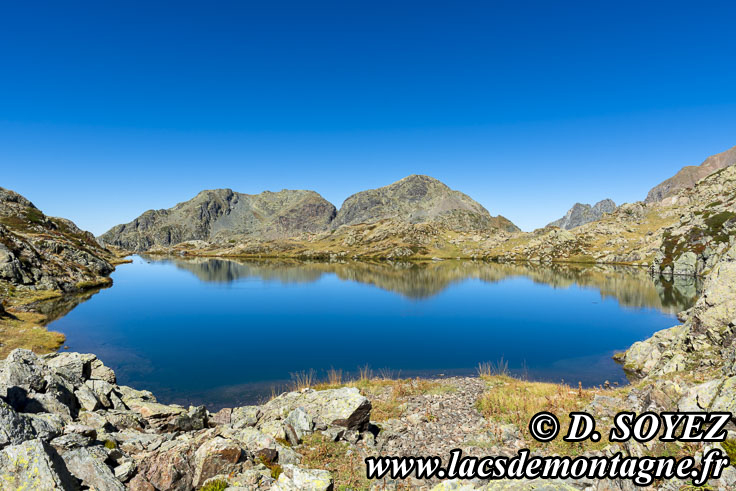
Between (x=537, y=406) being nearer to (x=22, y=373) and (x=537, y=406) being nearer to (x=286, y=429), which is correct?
(x=286, y=429)

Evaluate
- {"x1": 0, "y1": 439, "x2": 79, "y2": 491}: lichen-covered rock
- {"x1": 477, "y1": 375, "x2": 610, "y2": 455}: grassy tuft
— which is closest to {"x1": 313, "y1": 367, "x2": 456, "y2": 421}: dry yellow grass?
{"x1": 477, "y1": 375, "x2": 610, "y2": 455}: grassy tuft

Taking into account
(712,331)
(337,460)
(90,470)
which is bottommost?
(337,460)

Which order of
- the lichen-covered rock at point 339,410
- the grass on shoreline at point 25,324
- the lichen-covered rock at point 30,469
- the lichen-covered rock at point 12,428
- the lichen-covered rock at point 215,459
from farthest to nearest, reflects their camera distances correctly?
the grass on shoreline at point 25,324 → the lichen-covered rock at point 339,410 → the lichen-covered rock at point 215,459 → the lichen-covered rock at point 12,428 → the lichen-covered rock at point 30,469

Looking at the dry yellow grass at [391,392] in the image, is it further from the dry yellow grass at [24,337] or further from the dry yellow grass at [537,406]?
the dry yellow grass at [24,337]

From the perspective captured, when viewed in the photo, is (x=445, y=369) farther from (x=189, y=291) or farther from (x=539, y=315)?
(x=189, y=291)

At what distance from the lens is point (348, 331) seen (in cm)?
7231

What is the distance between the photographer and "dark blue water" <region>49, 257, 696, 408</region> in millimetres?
47969

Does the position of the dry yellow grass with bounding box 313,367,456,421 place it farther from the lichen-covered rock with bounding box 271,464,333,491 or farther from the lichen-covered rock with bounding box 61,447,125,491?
the lichen-covered rock with bounding box 61,447,125,491

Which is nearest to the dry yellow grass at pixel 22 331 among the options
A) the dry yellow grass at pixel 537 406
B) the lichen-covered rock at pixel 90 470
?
the lichen-covered rock at pixel 90 470

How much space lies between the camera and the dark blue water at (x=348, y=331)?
47969 mm

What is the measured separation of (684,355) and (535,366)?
808 inches

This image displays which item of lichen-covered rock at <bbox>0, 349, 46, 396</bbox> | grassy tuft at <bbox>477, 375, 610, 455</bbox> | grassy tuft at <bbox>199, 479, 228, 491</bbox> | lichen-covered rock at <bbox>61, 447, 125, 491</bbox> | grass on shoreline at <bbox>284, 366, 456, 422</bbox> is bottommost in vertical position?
grass on shoreline at <bbox>284, 366, 456, 422</bbox>

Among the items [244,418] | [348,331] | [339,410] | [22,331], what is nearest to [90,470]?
[339,410]

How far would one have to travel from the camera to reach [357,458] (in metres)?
16.7
